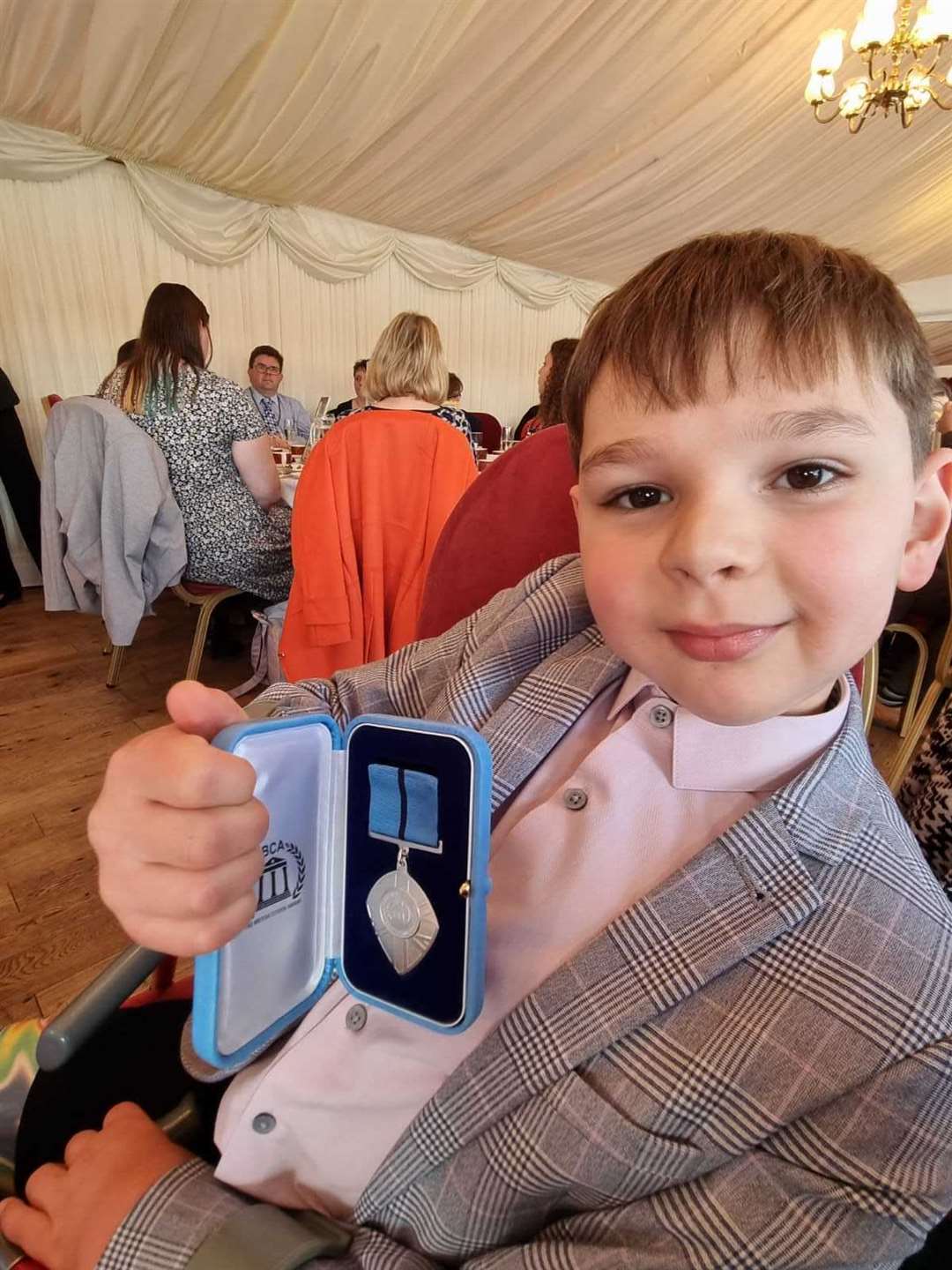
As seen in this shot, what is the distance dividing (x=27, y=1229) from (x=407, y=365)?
6.21 ft

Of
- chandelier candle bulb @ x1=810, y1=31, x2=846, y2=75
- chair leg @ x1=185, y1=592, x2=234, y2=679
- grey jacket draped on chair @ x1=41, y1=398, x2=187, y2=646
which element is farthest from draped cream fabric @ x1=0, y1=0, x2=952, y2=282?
chair leg @ x1=185, y1=592, x2=234, y2=679

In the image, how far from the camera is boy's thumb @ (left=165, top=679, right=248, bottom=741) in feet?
1.34

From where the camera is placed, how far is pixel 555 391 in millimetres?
1646

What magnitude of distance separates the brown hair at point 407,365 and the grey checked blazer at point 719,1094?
1.70m

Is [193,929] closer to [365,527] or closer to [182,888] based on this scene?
[182,888]

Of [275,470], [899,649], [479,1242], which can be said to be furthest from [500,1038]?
[899,649]

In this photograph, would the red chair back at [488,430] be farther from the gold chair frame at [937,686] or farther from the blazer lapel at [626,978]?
the blazer lapel at [626,978]

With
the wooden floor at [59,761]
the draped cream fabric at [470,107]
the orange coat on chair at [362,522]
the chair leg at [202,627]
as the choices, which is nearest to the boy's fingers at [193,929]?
the wooden floor at [59,761]

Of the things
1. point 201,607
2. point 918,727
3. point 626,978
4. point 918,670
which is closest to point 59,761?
point 201,607

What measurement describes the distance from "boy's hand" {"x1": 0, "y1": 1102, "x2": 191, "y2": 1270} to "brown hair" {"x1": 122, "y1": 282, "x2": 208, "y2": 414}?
6.69ft

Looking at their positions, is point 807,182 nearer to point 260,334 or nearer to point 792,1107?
point 260,334

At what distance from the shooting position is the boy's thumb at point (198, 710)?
0.41 meters

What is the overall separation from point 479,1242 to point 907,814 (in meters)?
0.57

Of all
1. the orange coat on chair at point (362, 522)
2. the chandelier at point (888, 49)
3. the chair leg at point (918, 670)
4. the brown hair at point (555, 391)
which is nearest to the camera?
the brown hair at point (555, 391)
